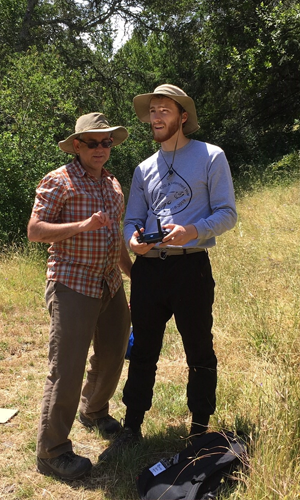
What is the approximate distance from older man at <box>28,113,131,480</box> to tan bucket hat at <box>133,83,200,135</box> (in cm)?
25

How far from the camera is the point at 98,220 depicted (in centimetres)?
269

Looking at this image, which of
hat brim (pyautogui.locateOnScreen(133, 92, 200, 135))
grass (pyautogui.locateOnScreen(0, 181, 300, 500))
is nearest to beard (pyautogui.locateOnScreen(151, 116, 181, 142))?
hat brim (pyautogui.locateOnScreen(133, 92, 200, 135))

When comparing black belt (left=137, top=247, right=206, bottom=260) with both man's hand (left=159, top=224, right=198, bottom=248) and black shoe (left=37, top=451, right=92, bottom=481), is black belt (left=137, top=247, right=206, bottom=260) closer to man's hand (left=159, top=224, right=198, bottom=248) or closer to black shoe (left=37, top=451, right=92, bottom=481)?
man's hand (left=159, top=224, right=198, bottom=248)

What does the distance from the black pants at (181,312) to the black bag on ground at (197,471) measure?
0.29 metres

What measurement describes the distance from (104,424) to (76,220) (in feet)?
4.94

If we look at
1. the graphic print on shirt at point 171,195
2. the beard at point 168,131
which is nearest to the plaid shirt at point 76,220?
the graphic print on shirt at point 171,195

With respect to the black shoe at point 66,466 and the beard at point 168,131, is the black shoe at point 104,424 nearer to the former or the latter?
the black shoe at point 66,466

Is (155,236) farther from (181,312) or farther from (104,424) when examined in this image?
(104,424)

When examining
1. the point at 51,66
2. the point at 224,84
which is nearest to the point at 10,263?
the point at 51,66

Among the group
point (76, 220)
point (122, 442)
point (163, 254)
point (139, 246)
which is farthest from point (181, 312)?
point (122, 442)

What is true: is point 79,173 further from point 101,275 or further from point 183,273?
point 183,273

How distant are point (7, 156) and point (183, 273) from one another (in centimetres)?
617

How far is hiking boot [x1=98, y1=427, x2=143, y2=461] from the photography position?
10.2 feet

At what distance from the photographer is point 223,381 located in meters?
3.61
